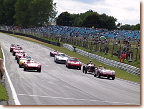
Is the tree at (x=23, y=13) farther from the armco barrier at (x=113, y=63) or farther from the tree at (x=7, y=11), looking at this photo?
the armco barrier at (x=113, y=63)

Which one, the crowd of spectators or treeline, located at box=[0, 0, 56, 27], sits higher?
treeline, located at box=[0, 0, 56, 27]

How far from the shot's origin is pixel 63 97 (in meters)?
13.1

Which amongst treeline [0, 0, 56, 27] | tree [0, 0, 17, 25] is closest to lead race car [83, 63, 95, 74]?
treeline [0, 0, 56, 27]

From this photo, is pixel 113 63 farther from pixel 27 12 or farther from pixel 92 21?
pixel 27 12

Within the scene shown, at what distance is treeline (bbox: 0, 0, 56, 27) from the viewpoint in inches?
4031

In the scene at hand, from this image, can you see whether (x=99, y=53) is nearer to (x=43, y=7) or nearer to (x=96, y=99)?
(x=96, y=99)

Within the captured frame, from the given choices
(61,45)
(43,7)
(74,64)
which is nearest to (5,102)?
(74,64)

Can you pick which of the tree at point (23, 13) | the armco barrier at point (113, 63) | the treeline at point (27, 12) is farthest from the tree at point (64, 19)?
the armco barrier at point (113, 63)

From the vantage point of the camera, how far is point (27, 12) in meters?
122

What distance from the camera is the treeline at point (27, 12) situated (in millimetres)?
102375

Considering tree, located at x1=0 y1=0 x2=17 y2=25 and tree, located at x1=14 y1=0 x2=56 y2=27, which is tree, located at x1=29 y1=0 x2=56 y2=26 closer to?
tree, located at x1=14 y1=0 x2=56 y2=27

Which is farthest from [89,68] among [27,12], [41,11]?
[27,12]

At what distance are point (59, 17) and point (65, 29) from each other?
62396 millimetres

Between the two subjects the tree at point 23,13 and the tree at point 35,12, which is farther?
the tree at point 23,13
